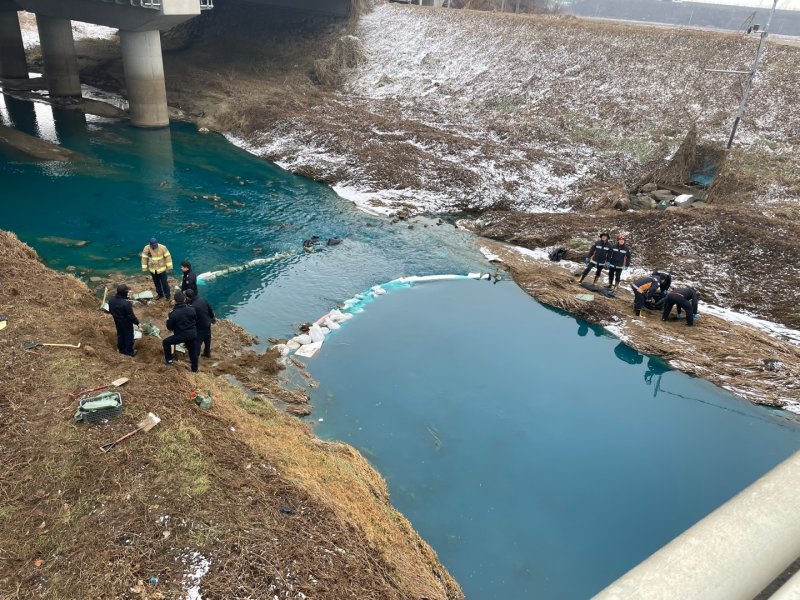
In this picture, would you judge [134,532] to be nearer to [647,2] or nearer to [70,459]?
[70,459]

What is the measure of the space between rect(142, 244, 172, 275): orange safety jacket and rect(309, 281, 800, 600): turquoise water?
166 inches

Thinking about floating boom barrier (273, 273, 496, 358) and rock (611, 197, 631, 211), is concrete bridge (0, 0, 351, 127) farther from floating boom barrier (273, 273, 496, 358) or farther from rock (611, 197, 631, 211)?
rock (611, 197, 631, 211)

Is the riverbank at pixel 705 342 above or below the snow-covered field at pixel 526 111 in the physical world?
below

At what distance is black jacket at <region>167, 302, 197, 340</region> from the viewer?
9.31m

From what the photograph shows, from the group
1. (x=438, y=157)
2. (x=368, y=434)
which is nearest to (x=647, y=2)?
(x=438, y=157)

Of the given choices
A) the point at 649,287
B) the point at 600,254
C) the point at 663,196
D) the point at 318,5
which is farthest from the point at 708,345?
the point at 318,5

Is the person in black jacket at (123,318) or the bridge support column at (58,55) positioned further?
the bridge support column at (58,55)

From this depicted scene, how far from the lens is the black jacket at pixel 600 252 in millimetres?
14595

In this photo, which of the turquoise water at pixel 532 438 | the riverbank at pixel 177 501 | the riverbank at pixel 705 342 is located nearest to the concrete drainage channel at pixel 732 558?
the riverbank at pixel 177 501

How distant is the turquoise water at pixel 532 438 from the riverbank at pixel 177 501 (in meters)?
0.92

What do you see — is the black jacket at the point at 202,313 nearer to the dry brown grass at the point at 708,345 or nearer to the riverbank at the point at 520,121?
the dry brown grass at the point at 708,345

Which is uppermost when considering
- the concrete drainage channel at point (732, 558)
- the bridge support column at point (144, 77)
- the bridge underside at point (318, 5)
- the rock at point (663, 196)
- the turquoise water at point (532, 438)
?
the bridge underside at point (318, 5)

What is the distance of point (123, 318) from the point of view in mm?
9539

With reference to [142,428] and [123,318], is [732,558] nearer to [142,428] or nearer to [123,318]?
[142,428]
